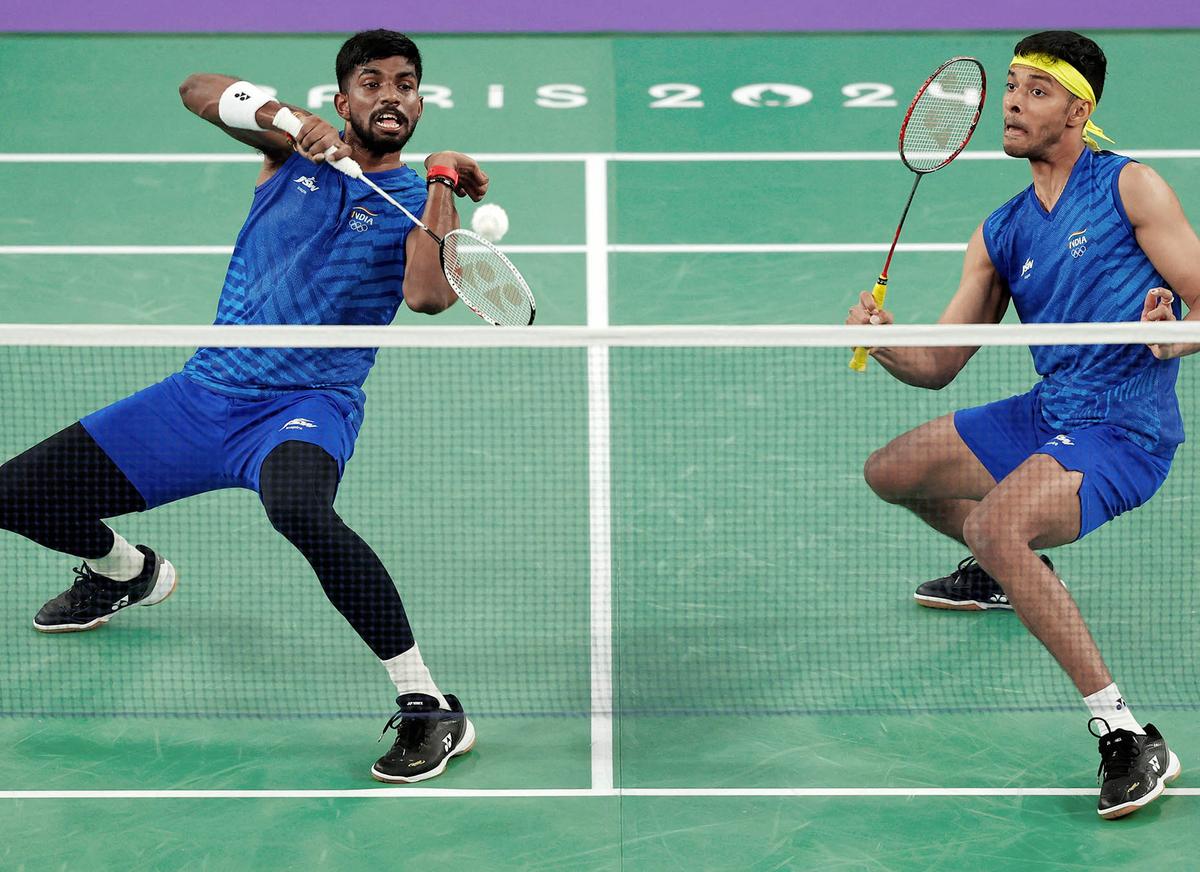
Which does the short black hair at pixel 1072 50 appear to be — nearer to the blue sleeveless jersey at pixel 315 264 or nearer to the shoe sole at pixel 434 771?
the blue sleeveless jersey at pixel 315 264

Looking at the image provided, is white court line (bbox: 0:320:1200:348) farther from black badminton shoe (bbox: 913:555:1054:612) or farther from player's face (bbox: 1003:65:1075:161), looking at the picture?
black badminton shoe (bbox: 913:555:1054:612)

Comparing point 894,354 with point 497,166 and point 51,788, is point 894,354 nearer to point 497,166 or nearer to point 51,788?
point 51,788

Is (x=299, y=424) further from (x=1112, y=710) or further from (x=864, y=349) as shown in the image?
(x=1112, y=710)

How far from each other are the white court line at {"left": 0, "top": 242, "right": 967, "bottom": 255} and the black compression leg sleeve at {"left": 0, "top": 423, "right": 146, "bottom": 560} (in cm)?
379

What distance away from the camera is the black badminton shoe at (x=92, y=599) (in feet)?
19.8

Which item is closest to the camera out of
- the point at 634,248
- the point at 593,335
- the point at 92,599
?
the point at 593,335

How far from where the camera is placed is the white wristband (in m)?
5.48

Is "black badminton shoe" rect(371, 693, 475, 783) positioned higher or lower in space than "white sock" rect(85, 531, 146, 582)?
lower

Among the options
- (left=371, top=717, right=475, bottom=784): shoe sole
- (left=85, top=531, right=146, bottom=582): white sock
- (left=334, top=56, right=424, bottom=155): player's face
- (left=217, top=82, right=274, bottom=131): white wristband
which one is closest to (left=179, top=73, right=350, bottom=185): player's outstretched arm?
(left=217, top=82, right=274, bottom=131): white wristband

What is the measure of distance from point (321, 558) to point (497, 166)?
538 centimetres

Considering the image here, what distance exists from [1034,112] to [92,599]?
11.7 ft

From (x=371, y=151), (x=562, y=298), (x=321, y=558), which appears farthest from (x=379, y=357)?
(x=321, y=558)

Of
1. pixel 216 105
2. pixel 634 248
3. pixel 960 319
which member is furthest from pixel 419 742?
pixel 634 248

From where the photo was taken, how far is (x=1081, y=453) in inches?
210
